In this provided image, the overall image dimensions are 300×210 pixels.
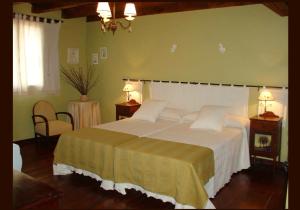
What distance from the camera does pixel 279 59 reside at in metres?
3.37

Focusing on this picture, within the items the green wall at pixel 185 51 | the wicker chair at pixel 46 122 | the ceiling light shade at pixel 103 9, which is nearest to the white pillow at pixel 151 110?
the green wall at pixel 185 51

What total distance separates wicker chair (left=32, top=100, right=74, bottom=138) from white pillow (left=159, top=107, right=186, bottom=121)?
154cm

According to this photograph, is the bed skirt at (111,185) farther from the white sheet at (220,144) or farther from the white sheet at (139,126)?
the white sheet at (139,126)

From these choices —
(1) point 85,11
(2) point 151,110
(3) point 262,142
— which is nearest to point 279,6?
(3) point 262,142

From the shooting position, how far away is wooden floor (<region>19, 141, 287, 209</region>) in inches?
64.9

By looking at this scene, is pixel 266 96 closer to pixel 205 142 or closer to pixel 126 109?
pixel 205 142

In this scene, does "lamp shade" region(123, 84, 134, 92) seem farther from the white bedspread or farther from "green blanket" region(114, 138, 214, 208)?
"green blanket" region(114, 138, 214, 208)

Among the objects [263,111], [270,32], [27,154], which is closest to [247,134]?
[263,111]

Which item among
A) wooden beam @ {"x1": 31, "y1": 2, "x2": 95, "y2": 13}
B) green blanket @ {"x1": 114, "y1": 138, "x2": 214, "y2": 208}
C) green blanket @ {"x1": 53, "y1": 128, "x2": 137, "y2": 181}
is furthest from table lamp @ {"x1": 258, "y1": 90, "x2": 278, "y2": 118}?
wooden beam @ {"x1": 31, "y1": 2, "x2": 95, "y2": 13}

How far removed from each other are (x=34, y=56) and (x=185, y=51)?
7.95 feet

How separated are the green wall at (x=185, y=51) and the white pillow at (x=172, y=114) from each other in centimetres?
54

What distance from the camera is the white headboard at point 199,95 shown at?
3670 mm

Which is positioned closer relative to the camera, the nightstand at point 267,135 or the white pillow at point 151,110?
the nightstand at point 267,135
